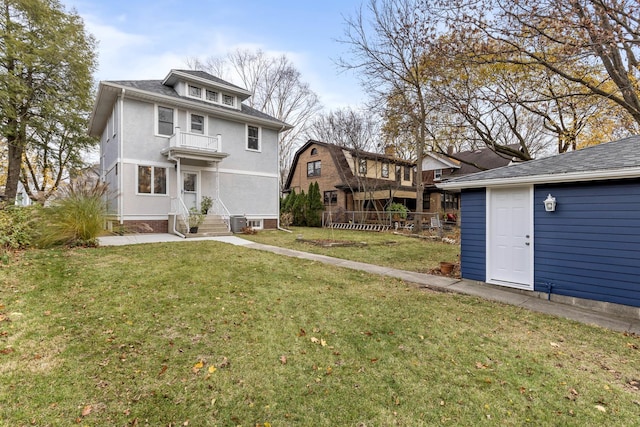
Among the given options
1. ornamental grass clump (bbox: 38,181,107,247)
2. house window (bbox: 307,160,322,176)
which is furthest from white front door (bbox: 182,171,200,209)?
house window (bbox: 307,160,322,176)

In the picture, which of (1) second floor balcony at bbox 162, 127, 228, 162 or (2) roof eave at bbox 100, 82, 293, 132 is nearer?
(2) roof eave at bbox 100, 82, 293, 132

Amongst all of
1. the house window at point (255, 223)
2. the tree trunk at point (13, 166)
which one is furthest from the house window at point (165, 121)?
the tree trunk at point (13, 166)

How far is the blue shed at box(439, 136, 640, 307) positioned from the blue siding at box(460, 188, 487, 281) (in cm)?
2

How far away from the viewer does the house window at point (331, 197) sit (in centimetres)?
2505

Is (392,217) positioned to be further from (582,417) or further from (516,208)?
(582,417)

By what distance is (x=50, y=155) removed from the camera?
70.3 ft

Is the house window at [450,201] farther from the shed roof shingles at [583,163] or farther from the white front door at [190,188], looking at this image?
the shed roof shingles at [583,163]

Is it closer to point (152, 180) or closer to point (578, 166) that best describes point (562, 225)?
point (578, 166)

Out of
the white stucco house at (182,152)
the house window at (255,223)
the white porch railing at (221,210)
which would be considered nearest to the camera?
the white stucco house at (182,152)

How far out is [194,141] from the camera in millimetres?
13555

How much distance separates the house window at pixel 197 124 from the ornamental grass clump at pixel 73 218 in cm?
650

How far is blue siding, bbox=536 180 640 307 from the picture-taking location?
4.87 meters

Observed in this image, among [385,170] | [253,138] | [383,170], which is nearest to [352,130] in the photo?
[383,170]

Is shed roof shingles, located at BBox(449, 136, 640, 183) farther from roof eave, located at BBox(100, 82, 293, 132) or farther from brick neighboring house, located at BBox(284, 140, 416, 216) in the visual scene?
brick neighboring house, located at BBox(284, 140, 416, 216)
